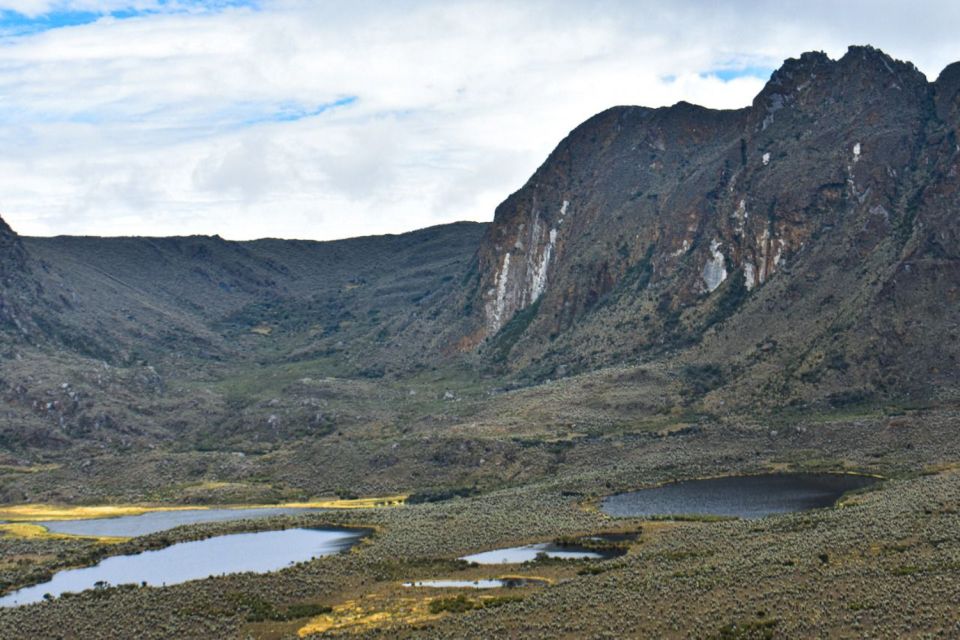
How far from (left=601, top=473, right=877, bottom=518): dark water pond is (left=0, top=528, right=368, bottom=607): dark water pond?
32.1m

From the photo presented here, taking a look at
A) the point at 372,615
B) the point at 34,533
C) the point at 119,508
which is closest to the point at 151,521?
the point at 34,533

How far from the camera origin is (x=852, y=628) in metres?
63.6

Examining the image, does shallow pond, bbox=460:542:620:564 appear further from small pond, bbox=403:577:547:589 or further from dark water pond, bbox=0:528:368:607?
dark water pond, bbox=0:528:368:607

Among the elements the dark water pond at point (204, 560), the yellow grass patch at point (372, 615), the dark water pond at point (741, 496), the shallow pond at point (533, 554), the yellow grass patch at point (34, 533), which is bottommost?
the yellow grass patch at point (372, 615)

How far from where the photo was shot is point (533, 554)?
9994cm

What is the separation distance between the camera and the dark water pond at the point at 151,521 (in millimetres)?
135500

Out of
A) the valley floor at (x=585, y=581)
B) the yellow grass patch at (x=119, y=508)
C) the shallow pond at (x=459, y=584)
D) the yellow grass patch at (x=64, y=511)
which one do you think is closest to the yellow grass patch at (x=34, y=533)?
the valley floor at (x=585, y=581)

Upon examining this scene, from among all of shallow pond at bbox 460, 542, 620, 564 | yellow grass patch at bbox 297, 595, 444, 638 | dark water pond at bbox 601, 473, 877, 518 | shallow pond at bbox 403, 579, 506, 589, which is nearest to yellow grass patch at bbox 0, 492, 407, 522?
dark water pond at bbox 601, 473, 877, 518

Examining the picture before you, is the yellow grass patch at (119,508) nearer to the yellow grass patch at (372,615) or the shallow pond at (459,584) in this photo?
the shallow pond at (459,584)

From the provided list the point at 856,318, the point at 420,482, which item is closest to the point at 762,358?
the point at 856,318

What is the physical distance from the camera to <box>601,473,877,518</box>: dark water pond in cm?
11725

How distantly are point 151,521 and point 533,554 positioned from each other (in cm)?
6452

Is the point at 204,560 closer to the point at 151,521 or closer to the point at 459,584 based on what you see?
the point at 459,584

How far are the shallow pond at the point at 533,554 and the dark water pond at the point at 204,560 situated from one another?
15.2 metres
